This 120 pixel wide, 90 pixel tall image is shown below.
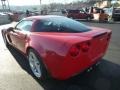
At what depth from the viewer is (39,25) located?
16.7ft

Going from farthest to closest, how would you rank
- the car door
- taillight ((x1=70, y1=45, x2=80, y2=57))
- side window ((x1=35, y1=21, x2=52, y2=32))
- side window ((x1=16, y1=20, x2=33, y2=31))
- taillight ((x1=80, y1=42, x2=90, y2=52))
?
1. side window ((x1=16, y1=20, x2=33, y2=31))
2. the car door
3. side window ((x1=35, y1=21, x2=52, y2=32))
4. taillight ((x1=80, y1=42, x2=90, y2=52))
5. taillight ((x1=70, y1=45, x2=80, y2=57))

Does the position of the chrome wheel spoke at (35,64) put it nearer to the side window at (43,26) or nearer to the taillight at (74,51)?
the side window at (43,26)

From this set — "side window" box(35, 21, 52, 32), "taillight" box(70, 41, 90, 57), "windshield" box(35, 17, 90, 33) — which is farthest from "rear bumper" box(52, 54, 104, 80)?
"side window" box(35, 21, 52, 32)

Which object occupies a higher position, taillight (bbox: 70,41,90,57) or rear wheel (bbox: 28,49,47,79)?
taillight (bbox: 70,41,90,57)

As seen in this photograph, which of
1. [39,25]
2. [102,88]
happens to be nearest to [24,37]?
[39,25]

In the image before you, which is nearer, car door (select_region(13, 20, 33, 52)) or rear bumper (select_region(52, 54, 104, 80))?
rear bumper (select_region(52, 54, 104, 80))

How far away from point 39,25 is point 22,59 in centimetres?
166

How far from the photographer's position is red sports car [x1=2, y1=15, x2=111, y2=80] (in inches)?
149

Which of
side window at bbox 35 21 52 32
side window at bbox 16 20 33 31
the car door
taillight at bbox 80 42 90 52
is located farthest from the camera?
side window at bbox 16 20 33 31

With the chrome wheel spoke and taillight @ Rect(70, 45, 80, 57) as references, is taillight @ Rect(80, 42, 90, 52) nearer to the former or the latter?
taillight @ Rect(70, 45, 80, 57)

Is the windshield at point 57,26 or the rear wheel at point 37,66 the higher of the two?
the windshield at point 57,26

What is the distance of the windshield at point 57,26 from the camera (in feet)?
15.4

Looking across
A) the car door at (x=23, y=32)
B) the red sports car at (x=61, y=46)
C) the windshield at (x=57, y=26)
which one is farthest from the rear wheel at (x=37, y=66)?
the windshield at (x=57, y=26)

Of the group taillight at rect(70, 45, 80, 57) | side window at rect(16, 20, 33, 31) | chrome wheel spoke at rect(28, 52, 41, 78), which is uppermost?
side window at rect(16, 20, 33, 31)
